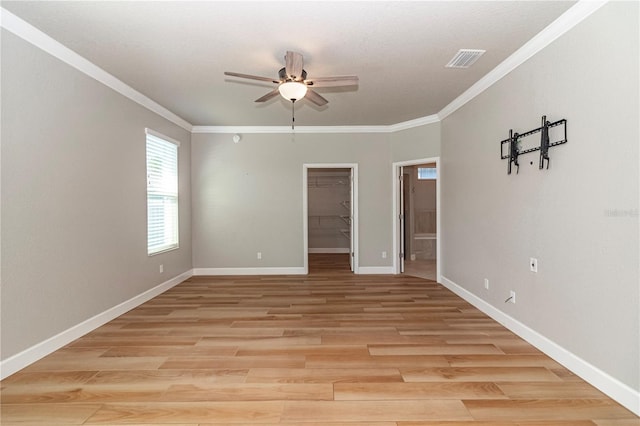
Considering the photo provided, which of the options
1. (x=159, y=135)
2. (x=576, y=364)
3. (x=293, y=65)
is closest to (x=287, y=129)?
(x=159, y=135)

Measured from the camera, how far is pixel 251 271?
584cm

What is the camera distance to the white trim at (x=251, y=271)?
581 centimetres

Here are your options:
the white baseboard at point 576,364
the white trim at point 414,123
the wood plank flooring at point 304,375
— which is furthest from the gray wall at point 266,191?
the white baseboard at point 576,364

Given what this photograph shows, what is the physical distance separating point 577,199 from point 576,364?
1228mm

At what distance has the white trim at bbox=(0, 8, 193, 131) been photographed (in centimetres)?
239

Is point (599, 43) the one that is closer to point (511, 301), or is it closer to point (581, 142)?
point (581, 142)

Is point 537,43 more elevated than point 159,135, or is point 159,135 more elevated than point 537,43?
point 537,43

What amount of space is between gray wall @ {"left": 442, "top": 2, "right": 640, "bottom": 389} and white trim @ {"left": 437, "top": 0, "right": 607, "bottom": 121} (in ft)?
0.20

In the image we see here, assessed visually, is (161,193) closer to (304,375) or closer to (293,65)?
(293,65)

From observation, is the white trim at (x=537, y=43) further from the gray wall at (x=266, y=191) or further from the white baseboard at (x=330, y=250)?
the white baseboard at (x=330, y=250)

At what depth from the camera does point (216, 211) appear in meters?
5.78

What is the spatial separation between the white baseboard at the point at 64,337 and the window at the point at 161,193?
70 centimetres

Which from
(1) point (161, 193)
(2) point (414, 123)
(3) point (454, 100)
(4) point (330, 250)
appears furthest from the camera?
(4) point (330, 250)

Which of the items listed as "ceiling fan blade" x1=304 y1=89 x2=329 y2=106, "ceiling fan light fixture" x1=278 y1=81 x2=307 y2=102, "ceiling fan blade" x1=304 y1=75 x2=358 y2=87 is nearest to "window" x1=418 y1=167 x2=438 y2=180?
"ceiling fan blade" x1=304 y1=89 x2=329 y2=106
